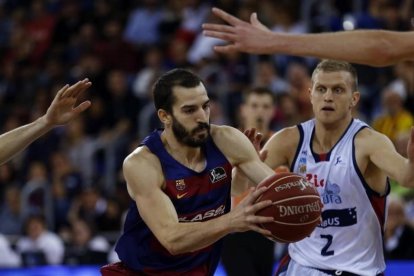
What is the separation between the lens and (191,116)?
6316 millimetres

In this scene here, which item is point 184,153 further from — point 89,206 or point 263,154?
point 89,206

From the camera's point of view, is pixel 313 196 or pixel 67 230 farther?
pixel 67 230

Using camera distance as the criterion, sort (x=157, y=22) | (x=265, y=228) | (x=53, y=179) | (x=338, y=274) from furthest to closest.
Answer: (x=157, y=22) → (x=53, y=179) → (x=338, y=274) → (x=265, y=228)

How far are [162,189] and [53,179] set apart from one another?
28.4ft

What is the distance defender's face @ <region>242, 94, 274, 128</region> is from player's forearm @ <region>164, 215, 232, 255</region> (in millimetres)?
3392

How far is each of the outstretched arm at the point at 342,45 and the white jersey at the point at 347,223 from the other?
213 centimetres

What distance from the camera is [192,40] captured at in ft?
51.0

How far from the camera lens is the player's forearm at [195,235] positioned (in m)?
5.55

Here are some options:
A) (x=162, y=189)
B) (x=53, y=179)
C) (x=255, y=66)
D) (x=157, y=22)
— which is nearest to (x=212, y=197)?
(x=162, y=189)

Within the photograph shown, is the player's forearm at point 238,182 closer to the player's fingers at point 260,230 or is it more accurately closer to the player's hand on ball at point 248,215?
the player's fingers at point 260,230

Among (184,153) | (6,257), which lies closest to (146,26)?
(6,257)

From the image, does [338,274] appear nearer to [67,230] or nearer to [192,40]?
[67,230]

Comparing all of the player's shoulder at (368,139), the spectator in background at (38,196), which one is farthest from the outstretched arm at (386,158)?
the spectator in background at (38,196)

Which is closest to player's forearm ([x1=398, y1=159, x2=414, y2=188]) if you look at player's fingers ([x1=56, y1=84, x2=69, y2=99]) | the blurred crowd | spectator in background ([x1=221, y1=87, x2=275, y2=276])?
player's fingers ([x1=56, y1=84, x2=69, y2=99])
